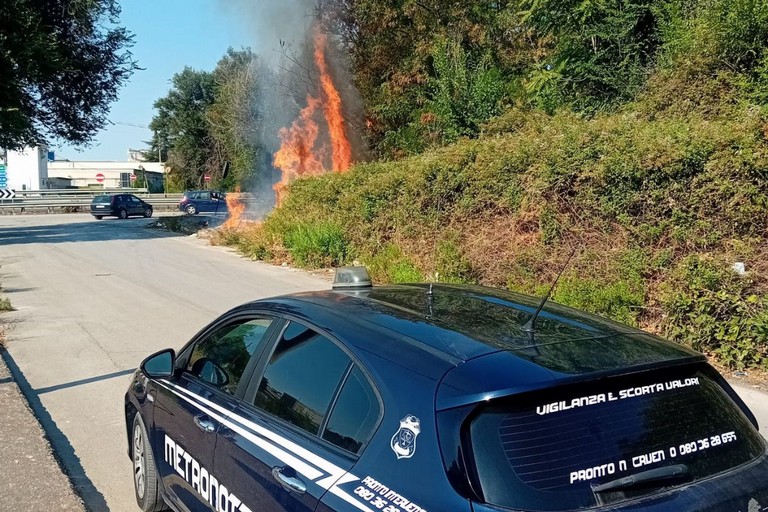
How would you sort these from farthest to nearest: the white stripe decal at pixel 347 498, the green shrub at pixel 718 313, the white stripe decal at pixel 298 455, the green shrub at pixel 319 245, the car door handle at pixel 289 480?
the green shrub at pixel 319 245, the green shrub at pixel 718 313, the car door handle at pixel 289 480, the white stripe decal at pixel 298 455, the white stripe decal at pixel 347 498

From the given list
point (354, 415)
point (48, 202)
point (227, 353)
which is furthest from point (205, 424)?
point (48, 202)

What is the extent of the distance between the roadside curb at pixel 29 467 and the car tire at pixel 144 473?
0.34 m

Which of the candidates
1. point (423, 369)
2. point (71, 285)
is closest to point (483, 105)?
point (71, 285)

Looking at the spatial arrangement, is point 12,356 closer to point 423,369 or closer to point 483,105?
point 423,369

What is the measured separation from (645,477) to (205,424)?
1998mm

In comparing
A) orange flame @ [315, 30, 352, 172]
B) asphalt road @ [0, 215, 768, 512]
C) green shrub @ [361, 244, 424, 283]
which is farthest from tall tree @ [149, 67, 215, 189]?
green shrub @ [361, 244, 424, 283]

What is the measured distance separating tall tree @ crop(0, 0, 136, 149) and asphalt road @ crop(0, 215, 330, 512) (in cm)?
616

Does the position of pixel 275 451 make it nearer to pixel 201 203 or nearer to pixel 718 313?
pixel 718 313

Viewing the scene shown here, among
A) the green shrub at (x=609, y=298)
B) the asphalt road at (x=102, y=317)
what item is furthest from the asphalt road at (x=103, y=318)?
the green shrub at (x=609, y=298)

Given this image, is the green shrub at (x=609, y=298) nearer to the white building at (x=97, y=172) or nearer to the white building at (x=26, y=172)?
the white building at (x=26, y=172)

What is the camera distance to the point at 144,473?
13.2 feet

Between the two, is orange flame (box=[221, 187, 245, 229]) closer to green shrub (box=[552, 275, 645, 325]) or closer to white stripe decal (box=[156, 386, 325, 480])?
green shrub (box=[552, 275, 645, 325])

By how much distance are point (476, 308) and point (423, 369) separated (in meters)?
0.82

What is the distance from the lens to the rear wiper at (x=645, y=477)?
6.82 feet
